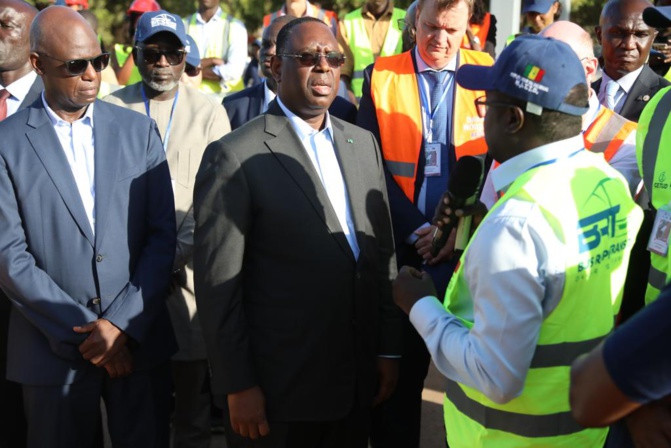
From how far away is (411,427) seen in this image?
434 cm

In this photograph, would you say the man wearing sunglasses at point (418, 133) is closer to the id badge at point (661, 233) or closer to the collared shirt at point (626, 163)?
the collared shirt at point (626, 163)

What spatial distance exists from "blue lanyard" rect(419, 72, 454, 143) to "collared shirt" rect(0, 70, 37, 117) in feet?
7.13

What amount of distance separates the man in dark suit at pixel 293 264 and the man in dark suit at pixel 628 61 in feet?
6.79

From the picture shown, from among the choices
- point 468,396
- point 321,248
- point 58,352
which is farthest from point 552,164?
point 58,352

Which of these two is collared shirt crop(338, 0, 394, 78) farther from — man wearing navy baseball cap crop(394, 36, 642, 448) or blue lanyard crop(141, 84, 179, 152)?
man wearing navy baseball cap crop(394, 36, 642, 448)

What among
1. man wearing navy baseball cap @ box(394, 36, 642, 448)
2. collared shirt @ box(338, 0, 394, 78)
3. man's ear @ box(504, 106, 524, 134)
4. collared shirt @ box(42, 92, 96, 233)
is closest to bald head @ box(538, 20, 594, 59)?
man wearing navy baseball cap @ box(394, 36, 642, 448)

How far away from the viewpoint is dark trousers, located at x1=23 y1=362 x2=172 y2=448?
3.42m

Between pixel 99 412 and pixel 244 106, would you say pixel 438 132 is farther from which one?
pixel 99 412

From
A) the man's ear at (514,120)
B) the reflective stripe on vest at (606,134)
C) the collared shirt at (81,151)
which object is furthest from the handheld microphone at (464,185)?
the collared shirt at (81,151)

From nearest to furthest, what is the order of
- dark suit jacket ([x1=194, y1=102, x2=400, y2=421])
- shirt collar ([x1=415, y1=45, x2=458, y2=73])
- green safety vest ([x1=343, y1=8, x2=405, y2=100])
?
1. dark suit jacket ([x1=194, y1=102, x2=400, y2=421])
2. shirt collar ([x1=415, y1=45, x2=458, y2=73])
3. green safety vest ([x1=343, y1=8, x2=405, y2=100])

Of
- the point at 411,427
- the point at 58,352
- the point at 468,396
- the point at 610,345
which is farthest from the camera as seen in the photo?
the point at 411,427

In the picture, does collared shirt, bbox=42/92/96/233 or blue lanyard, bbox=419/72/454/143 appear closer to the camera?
collared shirt, bbox=42/92/96/233

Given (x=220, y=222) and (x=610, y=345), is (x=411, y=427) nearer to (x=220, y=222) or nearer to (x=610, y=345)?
(x=220, y=222)

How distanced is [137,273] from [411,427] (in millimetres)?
1746
